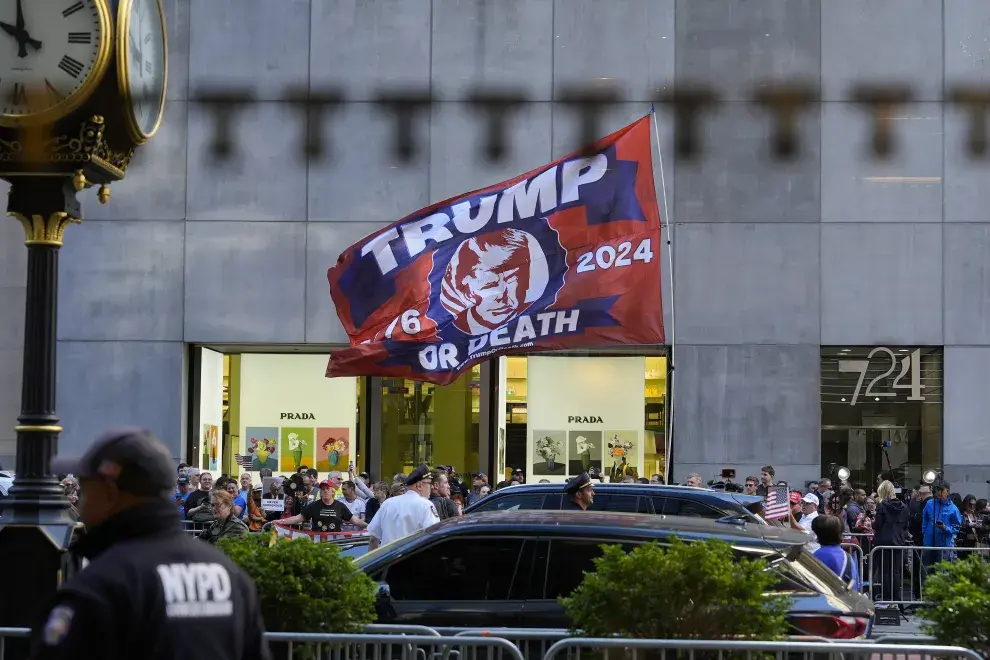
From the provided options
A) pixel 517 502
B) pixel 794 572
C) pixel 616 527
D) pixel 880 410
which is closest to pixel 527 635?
pixel 616 527

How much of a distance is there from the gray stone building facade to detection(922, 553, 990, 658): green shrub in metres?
18.7

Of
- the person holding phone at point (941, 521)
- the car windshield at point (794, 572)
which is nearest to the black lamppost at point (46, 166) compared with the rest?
the car windshield at point (794, 572)

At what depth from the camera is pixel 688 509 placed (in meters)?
14.7

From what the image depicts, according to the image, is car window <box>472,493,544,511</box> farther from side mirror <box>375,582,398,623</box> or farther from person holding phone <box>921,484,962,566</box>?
person holding phone <box>921,484,962,566</box>

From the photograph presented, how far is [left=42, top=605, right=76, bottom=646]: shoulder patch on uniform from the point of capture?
11.6 feet

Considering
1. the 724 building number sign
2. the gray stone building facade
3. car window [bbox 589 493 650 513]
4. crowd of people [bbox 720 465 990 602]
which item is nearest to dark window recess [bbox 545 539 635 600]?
car window [bbox 589 493 650 513]

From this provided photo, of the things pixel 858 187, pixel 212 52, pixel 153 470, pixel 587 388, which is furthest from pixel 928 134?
pixel 153 470

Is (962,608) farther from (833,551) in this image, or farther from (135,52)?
(135,52)

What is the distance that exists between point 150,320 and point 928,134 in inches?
592

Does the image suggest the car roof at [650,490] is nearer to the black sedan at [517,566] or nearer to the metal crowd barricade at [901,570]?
the metal crowd barricade at [901,570]

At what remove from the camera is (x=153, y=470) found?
3.81m

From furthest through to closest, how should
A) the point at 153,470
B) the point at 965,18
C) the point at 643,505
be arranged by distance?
the point at 965,18 < the point at 643,505 < the point at 153,470

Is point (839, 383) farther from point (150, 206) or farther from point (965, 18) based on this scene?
Answer: point (150, 206)

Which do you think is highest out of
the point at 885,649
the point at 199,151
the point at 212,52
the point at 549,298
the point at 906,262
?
the point at 212,52
